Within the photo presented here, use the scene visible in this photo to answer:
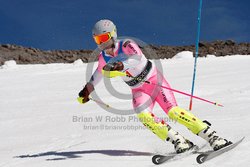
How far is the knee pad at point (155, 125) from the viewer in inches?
206

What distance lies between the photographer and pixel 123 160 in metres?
5.34

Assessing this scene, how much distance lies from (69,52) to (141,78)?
27586 millimetres

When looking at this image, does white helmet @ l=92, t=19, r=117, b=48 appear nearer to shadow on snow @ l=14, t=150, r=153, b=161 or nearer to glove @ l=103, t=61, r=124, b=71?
glove @ l=103, t=61, r=124, b=71

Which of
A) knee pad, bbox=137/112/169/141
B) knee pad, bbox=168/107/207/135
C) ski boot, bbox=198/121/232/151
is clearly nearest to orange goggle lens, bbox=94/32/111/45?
knee pad, bbox=137/112/169/141

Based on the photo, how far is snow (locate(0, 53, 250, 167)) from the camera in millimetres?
5754

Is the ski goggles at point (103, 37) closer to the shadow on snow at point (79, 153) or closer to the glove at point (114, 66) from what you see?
the glove at point (114, 66)

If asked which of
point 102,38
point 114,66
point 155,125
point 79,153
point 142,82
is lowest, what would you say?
point 79,153

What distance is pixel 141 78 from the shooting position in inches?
224

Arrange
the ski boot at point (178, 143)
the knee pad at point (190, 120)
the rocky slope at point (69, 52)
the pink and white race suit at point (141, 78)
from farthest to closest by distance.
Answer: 1. the rocky slope at point (69, 52)
2. the pink and white race suit at point (141, 78)
3. the knee pad at point (190, 120)
4. the ski boot at point (178, 143)

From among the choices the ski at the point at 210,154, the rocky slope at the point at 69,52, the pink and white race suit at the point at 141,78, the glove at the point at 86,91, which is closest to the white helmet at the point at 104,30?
the pink and white race suit at the point at 141,78

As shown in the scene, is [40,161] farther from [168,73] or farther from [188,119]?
[168,73]

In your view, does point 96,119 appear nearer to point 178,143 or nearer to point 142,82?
point 142,82

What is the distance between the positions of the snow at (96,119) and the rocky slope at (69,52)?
1073 centimetres

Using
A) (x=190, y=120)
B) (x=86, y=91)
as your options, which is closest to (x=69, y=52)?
(x=86, y=91)
